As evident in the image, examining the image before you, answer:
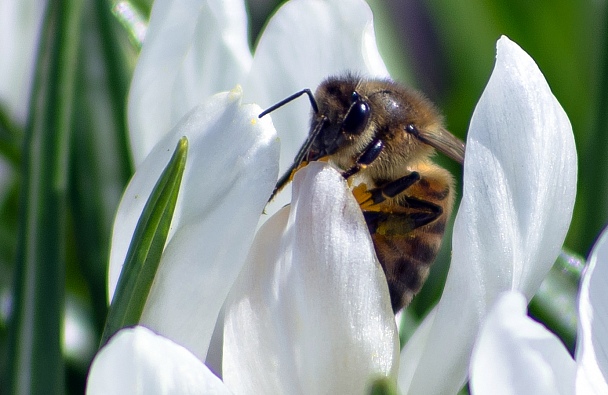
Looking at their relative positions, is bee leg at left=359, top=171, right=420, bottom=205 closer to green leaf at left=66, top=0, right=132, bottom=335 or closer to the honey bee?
the honey bee

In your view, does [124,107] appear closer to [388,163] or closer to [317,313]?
[388,163]

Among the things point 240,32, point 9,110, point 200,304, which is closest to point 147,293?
point 200,304

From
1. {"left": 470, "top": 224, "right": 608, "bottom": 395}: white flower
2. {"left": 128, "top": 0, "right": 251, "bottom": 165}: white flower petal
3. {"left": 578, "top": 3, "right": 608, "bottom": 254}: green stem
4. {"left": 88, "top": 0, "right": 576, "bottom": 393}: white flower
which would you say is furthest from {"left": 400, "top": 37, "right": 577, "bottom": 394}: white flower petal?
{"left": 578, "top": 3, "right": 608, "bottom": 254}: green stem

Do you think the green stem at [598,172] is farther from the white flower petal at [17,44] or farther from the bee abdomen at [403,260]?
the white flower petal at [17,44]

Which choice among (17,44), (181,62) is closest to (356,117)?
(181,62)

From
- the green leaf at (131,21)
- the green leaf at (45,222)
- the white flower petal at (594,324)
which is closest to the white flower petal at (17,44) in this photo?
the green leaf at (131,21)

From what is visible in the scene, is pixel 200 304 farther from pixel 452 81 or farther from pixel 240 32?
pixel 452 81
